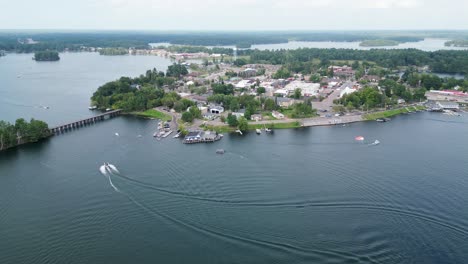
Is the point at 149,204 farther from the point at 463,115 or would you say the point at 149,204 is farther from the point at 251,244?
the point at 463,115

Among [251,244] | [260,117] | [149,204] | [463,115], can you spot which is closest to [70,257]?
[149,204]

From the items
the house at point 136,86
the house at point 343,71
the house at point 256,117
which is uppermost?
the house at point 343,71

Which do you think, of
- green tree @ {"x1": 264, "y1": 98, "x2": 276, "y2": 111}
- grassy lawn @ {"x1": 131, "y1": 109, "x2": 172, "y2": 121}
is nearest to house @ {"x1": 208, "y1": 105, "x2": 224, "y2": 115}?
grassy lawn @ {"x1": 131, "y1": 109, "x2": 172, "y2": 121}

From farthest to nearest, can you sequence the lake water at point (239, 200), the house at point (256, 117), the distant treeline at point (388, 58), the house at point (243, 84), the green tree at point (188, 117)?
the distant treeline at point (388, 58)
the house at point (243, 84)
the house at point (256, 117)
the green tree at point (188, 117)
the lake water at point (239, 200)

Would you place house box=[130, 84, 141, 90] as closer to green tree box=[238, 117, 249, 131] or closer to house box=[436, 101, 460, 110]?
green tree box=[238, 117, 249, 131]

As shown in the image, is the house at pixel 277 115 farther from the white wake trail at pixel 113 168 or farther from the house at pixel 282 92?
the white wake trail at pixel 113 168

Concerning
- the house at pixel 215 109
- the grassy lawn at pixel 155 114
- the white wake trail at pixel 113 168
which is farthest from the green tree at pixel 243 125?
the white wake trail at pixel 113 168
